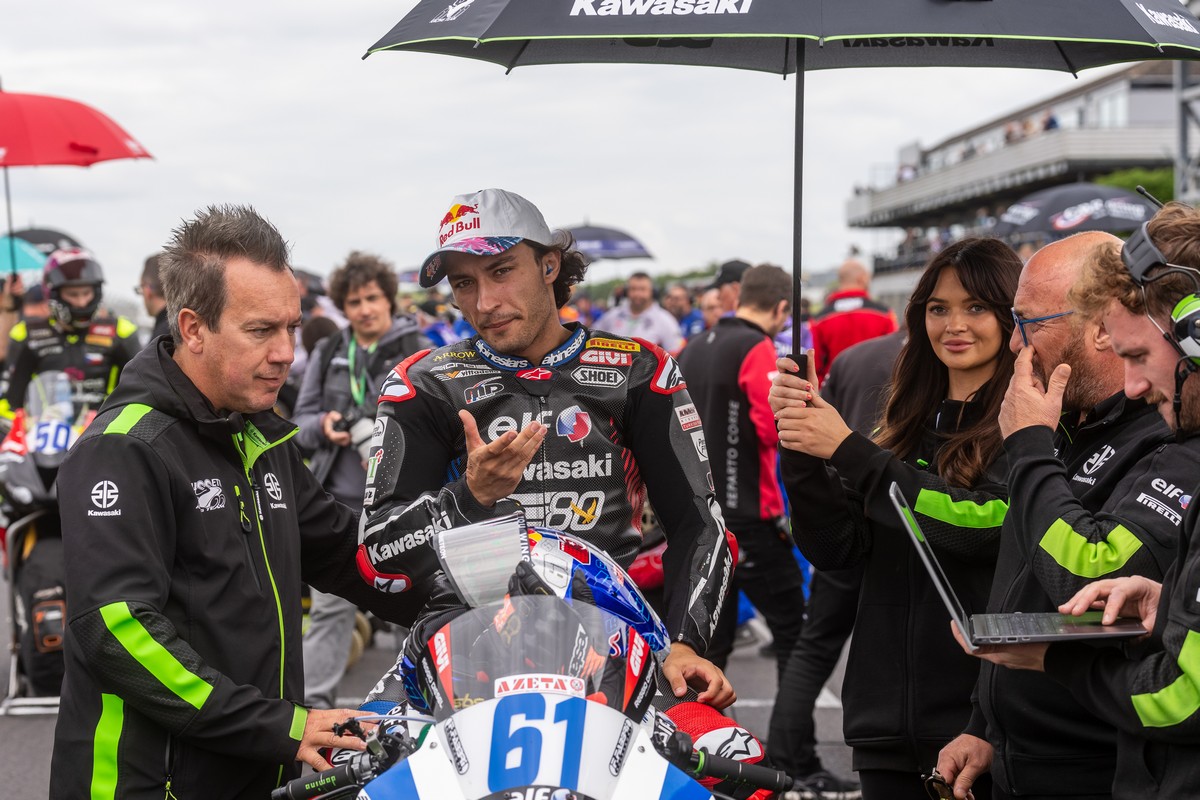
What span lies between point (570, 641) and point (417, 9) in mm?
2185

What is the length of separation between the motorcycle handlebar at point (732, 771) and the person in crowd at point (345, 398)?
14.5 feet

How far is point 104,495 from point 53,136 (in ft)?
17.4

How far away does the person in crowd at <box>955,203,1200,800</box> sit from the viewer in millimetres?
2266

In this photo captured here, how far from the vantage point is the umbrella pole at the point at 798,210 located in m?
3.74

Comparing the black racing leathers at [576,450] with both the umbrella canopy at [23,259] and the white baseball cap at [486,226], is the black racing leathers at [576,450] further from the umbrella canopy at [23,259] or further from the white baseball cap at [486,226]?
the umbrella canopy at [23,259]

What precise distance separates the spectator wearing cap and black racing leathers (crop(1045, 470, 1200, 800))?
687cm

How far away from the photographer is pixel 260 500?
3.16 m

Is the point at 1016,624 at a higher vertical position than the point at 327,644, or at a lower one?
higher

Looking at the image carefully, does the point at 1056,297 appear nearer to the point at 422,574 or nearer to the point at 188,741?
the point at 422,574

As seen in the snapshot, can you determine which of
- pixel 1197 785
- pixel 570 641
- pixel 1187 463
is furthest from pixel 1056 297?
pixel 570 641

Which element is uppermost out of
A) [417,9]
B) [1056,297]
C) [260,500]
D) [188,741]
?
[417,9]

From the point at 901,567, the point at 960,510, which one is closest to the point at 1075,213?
the point at 901,567

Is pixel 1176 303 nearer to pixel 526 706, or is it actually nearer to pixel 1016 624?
pixel 1016 624

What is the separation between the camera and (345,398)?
6965 millimetres
